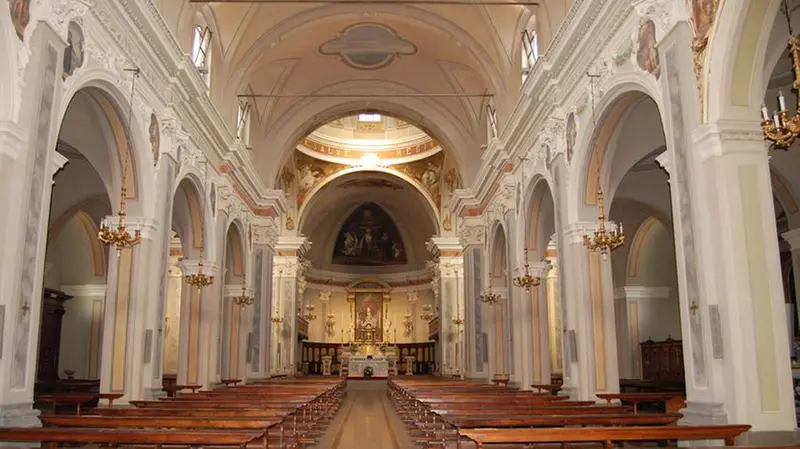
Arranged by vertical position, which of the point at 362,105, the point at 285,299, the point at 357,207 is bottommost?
the point at 285,299

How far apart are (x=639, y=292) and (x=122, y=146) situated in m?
14.7

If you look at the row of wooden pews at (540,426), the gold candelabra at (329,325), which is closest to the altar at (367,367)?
the gold candelabra at (329,325)

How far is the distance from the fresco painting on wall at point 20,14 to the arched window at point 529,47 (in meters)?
10.2

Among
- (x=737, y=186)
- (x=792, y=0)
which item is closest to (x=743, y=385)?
(x=737, y=186)

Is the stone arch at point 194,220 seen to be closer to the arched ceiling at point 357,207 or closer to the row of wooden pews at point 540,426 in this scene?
the row of wooden pews at point 540,426

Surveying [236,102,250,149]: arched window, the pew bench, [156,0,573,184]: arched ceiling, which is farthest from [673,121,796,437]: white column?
[236,102,250,149]: arched window

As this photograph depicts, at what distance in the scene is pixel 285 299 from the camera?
98.6 ft

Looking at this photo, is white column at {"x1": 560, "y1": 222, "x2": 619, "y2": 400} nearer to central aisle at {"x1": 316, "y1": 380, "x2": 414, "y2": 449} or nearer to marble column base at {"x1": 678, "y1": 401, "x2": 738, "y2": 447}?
central aisle at {"x1": 316, "y1": 380, "x2": 414, "y2": 449}

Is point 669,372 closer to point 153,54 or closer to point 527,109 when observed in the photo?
point 527,109

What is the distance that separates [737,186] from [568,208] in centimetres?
508

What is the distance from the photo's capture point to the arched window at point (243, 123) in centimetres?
2049

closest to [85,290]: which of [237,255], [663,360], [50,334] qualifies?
[50,334]

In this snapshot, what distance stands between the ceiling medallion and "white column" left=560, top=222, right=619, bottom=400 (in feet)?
31.6

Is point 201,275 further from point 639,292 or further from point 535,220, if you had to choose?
point 639,292
